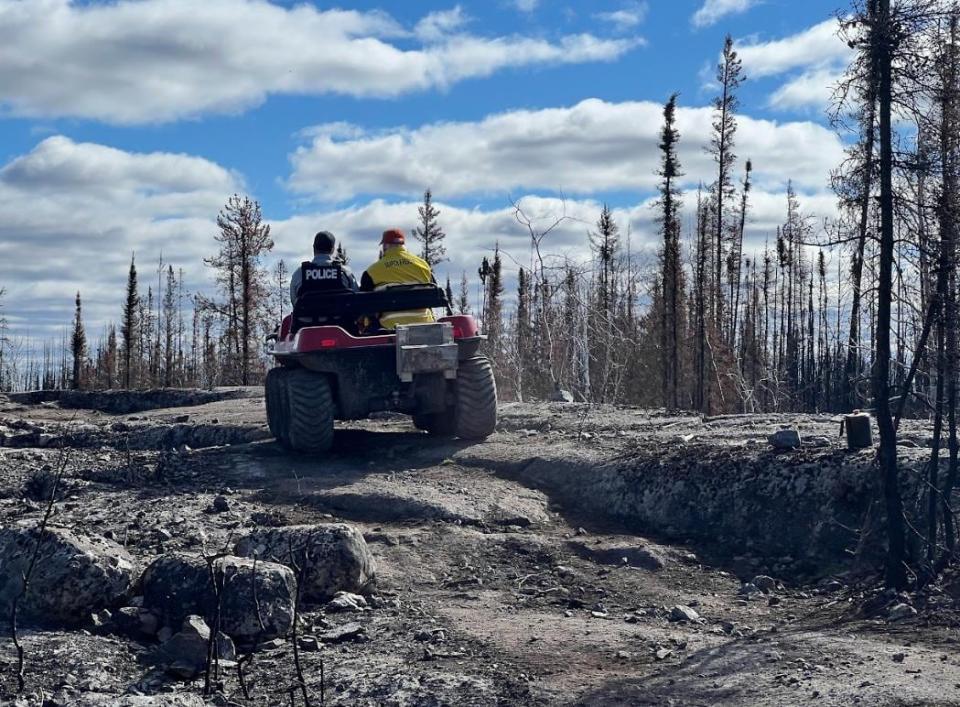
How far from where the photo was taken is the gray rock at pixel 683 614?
22.0ft

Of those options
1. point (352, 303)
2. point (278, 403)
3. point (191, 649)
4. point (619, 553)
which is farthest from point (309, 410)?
point (191, 649)

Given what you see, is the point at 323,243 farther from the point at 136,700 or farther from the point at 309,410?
the point at 136,700

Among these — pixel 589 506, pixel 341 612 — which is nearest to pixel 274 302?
pixel 589 506

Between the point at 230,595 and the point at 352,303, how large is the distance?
585 centimetres

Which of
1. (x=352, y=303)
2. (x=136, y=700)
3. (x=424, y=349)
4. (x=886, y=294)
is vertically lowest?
(x=136, y=700)

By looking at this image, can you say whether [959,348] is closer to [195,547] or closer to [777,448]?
[777,448]

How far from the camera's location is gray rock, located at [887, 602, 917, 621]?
634 centimetres

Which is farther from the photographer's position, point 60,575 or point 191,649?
point 60,575

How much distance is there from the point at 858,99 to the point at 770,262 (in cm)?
5061

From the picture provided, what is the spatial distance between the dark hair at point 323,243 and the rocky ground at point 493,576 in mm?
2334

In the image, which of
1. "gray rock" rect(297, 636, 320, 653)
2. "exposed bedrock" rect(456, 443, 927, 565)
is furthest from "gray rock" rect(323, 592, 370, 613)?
"exposed bedrock" rect(456, 443, 927, 565)

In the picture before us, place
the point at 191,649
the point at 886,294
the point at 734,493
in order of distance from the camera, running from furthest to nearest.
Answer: the point at 734,493 → the point at 886,294 → the point at 191,649

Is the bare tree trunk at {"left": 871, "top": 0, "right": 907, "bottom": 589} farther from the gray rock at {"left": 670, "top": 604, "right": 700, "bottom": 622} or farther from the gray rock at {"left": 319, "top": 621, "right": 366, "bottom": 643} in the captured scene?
the gray rock at {"left": 319, "top": 621, "right": 366, "bottom": 643}

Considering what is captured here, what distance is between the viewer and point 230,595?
6188 millimetres
